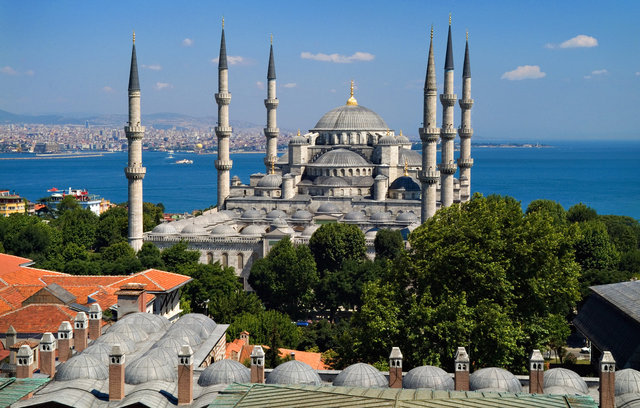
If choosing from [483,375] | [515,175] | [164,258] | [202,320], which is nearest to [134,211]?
[164,258]

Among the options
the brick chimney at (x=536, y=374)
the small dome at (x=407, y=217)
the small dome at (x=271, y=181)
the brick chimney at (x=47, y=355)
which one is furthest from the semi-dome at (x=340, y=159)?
the brick chimney at (x=536, y=374)

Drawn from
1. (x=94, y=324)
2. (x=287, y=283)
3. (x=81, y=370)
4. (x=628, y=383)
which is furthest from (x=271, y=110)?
(x=628, y=383)

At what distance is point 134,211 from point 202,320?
67.6ft

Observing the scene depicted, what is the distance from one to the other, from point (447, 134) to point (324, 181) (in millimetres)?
10770

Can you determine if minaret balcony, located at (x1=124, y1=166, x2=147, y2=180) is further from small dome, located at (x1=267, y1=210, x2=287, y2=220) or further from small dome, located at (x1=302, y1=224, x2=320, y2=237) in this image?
small dome, located at (x1=267, y1=210, x2=287, y2=220)

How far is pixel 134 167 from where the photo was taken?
40.9 m

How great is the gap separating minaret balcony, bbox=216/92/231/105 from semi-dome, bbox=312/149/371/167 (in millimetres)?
6873

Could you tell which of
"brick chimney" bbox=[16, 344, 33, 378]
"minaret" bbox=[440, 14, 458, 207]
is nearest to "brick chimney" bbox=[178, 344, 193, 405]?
"brick chimney" bbox=[16, 344, 33, 378]

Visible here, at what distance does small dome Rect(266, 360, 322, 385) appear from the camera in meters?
15.3

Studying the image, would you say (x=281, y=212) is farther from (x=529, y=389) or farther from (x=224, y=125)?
(x=529, y=389)

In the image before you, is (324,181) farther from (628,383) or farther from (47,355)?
(628,383)

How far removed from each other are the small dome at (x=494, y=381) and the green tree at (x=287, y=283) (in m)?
19.6

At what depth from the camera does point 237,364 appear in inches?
624

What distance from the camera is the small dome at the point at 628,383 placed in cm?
1471
